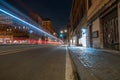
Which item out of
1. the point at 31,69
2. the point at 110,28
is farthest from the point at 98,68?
the point at 110,28

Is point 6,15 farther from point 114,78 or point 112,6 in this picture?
point 114,78

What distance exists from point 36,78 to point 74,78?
118cm

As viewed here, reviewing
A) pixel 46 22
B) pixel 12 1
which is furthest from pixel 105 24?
pixel 46 22

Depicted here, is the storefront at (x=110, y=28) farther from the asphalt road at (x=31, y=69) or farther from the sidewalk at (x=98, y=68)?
the asphalt road at (x=31, y=69)

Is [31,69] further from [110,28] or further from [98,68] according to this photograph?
[110,28]

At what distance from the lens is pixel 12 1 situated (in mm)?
59688

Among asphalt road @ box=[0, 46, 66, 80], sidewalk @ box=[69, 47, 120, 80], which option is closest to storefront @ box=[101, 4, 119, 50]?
sidewalk @ box=[69, 47, 120, 80]

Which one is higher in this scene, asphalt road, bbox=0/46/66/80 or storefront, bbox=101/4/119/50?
storefront, bbox=101/4/119/50

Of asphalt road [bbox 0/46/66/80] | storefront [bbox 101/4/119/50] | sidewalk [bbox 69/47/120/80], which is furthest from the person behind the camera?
storefront [bbox 101/4/119/50]

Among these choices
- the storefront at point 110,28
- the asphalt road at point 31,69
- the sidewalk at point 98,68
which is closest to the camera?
the sidewalk at point 98,68

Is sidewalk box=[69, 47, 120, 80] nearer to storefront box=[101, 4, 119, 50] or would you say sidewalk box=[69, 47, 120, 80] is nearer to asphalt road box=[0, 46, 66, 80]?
asphalt road box=[0, 46, 66, 80]

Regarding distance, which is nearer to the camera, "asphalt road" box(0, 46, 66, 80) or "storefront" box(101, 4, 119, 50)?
"asphalt road" box(0, 46, 66, 80)

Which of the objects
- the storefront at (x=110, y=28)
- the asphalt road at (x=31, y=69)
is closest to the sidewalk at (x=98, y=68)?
the asphalt road at (x=31, y=69)

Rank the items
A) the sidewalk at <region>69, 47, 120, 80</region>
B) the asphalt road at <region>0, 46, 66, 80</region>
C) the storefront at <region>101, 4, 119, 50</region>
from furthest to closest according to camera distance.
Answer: the storefront at <region>101, 4, 119, 50</region> → the asphalt road at <region>0, 46, 66, 80</region> → the sidewalk at <region>69, 47, 120, 80</region>
